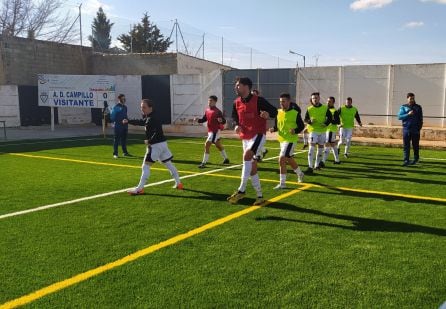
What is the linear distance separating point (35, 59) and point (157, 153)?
2332cm

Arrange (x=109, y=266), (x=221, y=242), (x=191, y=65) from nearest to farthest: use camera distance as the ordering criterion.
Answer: (x=109, y=266)
(x=221, y=242)
(x=191, y=65)

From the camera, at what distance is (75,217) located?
698 cm

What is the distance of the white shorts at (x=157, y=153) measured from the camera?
343 inches

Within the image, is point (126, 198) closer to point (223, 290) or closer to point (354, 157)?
point (223, 290)

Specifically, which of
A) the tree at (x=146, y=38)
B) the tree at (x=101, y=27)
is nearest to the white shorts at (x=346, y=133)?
the tree at (x=146, y=38)

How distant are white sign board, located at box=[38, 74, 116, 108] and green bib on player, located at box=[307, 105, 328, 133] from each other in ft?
49.0

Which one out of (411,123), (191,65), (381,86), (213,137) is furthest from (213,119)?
(191,65)

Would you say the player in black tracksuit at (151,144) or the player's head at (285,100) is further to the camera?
the player's head at (285,100)

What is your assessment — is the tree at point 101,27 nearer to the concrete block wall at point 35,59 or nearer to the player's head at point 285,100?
the concrete block wall at point 35,59

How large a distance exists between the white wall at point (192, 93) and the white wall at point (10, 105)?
9.33 metres

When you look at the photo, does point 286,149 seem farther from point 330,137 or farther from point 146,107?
point 330,137

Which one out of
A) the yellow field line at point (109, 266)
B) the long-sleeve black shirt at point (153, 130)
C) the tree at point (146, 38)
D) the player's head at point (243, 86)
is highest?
the tree at point (146, 38)

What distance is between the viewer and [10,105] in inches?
1027

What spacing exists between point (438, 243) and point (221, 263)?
280cm
